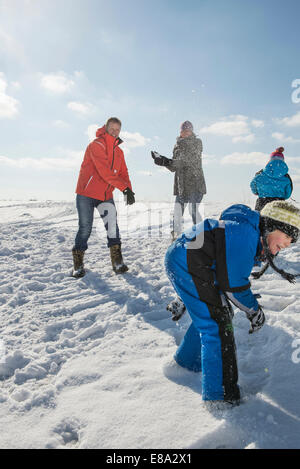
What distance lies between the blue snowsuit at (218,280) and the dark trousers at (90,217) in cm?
247

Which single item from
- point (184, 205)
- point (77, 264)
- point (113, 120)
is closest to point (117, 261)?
point (77, 264)

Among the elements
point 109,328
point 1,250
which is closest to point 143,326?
point 109,328

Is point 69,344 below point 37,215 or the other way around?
below

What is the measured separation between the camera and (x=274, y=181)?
152 inches

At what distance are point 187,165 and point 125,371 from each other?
396 cm

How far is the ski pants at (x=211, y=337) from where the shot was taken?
1.75 metres

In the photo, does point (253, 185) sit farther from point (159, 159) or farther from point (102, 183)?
point (102, 183)

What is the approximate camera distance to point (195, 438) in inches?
59.6

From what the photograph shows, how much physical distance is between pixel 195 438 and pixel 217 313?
679mm
